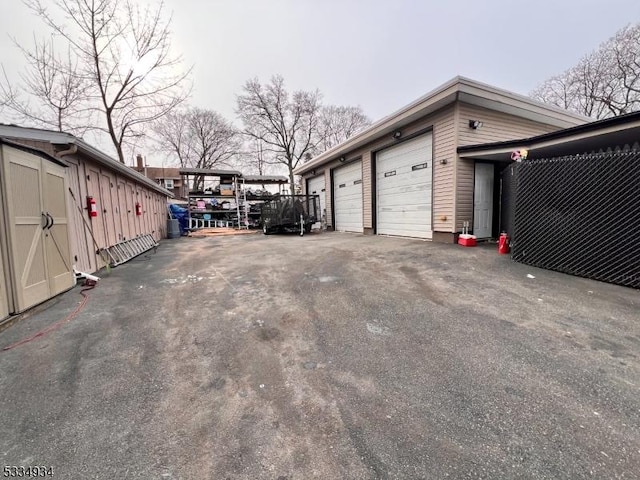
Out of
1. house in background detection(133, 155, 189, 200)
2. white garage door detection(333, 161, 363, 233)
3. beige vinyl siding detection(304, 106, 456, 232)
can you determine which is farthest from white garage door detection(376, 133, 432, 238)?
house in background detection(133, 155, 189, 200)

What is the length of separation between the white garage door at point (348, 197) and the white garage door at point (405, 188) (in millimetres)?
1324

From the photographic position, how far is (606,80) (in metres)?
17.3

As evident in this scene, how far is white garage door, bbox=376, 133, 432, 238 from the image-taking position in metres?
8.05

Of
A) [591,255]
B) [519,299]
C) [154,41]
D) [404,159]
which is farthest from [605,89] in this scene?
[154,41]

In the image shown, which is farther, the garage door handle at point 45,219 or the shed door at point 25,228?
the garage door handle at point 45,219

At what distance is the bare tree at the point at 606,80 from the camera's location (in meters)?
15.8

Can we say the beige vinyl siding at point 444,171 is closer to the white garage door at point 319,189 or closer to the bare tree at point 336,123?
the white garage door at point 319,189

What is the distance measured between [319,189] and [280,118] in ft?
48.0

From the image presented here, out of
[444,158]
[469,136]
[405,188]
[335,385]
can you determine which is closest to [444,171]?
[444,158]

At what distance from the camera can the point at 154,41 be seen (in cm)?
1300

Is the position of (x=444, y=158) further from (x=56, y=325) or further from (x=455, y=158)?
(x=56, y=325)

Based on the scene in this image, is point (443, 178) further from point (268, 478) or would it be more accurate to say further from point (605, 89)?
point (605, 89)

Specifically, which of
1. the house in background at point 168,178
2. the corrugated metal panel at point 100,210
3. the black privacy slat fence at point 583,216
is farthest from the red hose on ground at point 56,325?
the house in background at point 168,178

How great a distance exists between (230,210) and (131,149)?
6.37 metres
